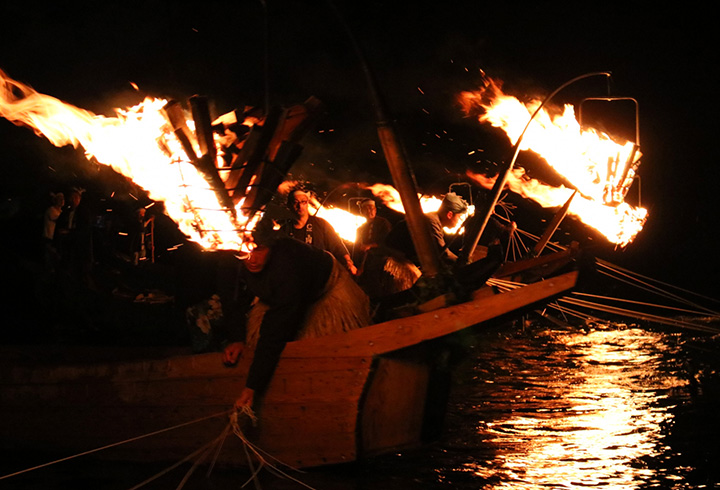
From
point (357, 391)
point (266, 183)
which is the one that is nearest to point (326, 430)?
point (357, 391)

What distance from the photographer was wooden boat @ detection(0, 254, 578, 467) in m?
4.44

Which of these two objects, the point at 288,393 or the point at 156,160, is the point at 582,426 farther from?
the point at 156,160

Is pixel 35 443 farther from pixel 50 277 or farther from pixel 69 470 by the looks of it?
pixel 50 277

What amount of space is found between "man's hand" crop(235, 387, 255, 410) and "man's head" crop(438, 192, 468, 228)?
429cm

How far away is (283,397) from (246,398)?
0.27 m

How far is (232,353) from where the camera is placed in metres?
4.83

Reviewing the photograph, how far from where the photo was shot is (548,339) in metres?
11.8

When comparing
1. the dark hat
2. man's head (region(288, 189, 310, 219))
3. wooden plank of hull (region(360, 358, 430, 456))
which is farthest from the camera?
the dark hat

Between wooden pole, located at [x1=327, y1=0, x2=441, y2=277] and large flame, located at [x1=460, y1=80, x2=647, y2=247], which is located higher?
large flame, located at [x1=460, y1=80, x2=647, y2=247]

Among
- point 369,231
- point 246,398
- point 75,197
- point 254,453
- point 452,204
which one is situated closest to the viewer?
point 246,398

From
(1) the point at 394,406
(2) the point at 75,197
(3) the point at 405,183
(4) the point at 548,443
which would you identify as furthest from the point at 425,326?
(2) the point at 75,197

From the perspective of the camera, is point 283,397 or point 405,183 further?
point 405,183

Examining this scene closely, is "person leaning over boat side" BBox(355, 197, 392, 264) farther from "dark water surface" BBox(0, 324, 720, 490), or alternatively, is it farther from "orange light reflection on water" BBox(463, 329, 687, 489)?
"orange light reflection on water" BBox(463, 329, 687, 489)

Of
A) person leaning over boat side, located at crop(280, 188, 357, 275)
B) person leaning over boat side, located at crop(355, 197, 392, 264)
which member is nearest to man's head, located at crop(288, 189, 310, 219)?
person leaning over boat side, located at crop(280, 188, 357, 275)
